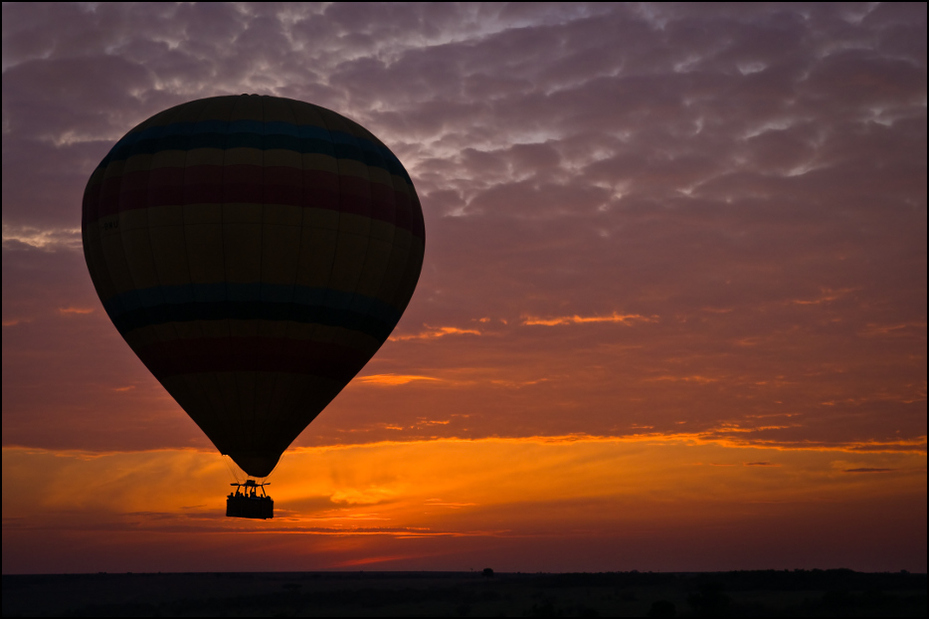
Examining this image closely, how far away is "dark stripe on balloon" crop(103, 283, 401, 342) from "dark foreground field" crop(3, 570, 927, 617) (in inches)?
683

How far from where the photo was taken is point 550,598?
2030 inches

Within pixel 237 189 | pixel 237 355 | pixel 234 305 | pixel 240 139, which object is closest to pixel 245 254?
pixel 234 305

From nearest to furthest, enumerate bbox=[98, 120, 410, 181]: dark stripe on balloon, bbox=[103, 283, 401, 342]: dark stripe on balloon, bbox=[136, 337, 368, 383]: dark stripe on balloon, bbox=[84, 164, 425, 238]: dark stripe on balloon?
bbox=[84, 164, 425, 238]: dark stripe on balloon, bbox=[103, 283, 401, 342]: dark stripe on balloon, bbox=[136, 337, 368, 383]: dark stripe on balloon, bbox=[98, 120, 410, 181]: dark stripe on balloon

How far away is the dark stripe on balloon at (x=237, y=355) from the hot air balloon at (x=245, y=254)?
0.05 metres

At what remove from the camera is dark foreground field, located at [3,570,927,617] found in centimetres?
4212

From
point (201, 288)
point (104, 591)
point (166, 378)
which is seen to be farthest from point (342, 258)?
point (104, 591)

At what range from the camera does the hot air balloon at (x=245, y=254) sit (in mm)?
33219

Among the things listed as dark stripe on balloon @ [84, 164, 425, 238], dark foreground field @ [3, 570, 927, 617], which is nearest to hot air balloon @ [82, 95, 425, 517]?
dark stripe on balloon @ [84, 164, 425, 238]

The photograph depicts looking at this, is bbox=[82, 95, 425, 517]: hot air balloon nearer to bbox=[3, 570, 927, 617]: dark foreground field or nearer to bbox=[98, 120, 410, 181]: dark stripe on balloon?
bbox=[98, 120, 410, 181]: dark stripe on balloon

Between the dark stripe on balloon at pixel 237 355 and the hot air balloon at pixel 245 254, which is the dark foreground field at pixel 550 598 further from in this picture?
the dark stripe on balloon at pixel 237 355

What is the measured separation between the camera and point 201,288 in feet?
109

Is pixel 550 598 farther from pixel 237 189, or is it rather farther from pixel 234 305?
pixel 237 189

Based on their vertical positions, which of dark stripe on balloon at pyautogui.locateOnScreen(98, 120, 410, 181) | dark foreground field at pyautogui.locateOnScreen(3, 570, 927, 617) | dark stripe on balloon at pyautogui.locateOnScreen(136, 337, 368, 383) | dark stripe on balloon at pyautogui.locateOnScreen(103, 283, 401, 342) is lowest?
dark foreground field at pyautogui.locateOnScreen(3, 570, 927, 617)

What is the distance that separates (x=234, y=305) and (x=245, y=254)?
1871 millimetres
